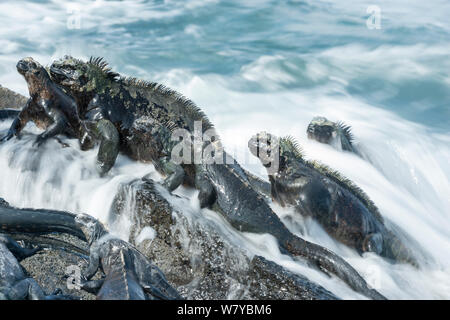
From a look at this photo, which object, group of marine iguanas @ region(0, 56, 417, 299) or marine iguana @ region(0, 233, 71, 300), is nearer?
marine iguana @ region(0, 233, 71, 300)

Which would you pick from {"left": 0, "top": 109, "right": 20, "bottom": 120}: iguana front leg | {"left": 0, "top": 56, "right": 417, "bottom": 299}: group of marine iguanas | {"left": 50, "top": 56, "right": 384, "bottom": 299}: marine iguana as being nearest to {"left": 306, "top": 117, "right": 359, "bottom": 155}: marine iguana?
{"left": 0, "top": 56, "right": 417, "bottom": 299}: group of marine iguanas

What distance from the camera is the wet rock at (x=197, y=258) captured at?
434cm

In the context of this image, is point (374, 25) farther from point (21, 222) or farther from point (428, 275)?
point (21, 222)

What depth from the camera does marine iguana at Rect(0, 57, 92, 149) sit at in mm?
5844

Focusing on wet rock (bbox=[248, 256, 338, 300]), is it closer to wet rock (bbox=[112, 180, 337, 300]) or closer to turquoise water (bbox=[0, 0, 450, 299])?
wet rock (bbox=[112, 180, 337, 300])

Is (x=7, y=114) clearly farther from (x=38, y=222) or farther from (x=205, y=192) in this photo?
(x=205, y=192)

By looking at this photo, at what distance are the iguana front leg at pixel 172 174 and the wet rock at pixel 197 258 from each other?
0.49 feet

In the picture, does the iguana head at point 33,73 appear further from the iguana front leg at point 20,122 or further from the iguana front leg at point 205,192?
the iguana front leg at point 205,192

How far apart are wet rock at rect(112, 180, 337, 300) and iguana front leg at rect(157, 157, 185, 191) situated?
0.49 feet

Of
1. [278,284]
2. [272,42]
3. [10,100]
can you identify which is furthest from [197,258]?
[272,42]

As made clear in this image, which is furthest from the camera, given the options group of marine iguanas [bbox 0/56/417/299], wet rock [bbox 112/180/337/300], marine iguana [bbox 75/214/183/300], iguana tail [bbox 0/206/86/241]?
group of marine iguanas [bbox 0/56/417/299]

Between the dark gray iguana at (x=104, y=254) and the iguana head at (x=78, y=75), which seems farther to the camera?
the iguana head at (x=78, y=75)

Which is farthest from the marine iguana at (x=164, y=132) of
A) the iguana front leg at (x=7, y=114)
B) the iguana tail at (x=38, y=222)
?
the iguana front leg at (x=7, y=114)
